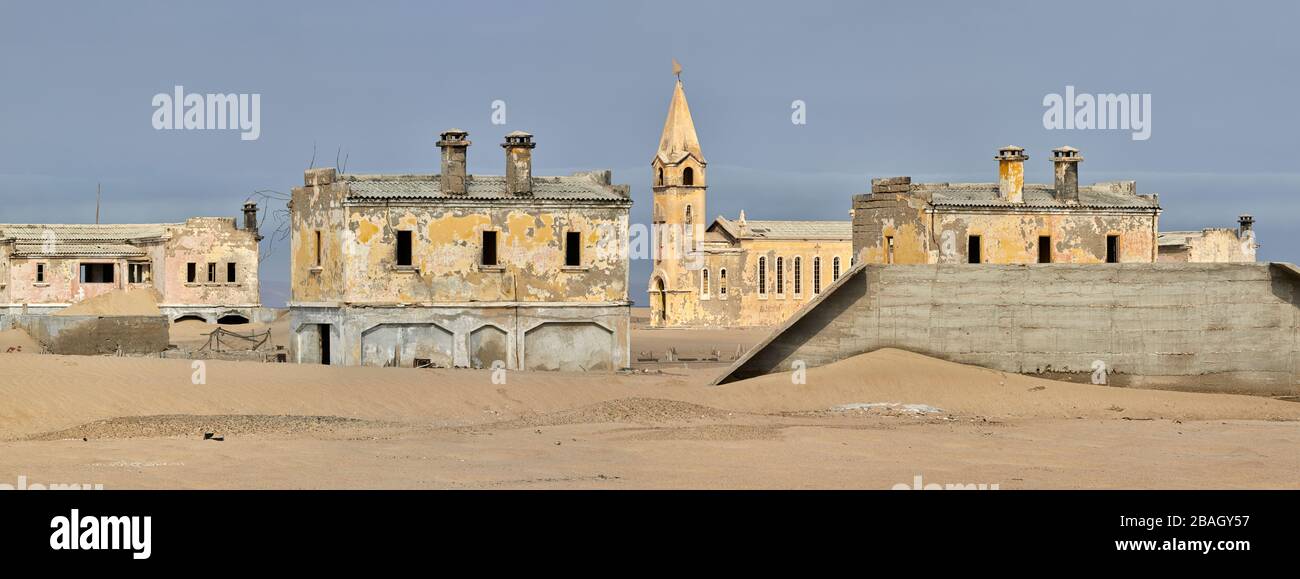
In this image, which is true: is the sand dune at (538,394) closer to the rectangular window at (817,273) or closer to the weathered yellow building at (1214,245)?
the weathered yellow building at (1214,245)

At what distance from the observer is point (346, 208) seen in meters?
33.8

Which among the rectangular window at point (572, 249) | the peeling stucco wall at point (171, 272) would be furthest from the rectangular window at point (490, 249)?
the peeling stucco wall at point (171, 272)

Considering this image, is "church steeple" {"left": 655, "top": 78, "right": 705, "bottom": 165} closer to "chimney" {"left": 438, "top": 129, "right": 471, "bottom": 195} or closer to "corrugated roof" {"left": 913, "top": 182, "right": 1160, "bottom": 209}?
"corrugated roof" {"left": 913, "top": 182, "right": 1160, "bottom": 209}

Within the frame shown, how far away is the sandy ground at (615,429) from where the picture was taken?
16.5 meters

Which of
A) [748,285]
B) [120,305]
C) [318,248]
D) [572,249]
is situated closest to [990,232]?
[572,249]

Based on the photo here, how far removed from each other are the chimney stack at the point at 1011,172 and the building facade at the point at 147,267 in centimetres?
3237

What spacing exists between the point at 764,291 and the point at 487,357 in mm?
40298

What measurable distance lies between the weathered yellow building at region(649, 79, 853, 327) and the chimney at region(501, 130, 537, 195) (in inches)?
1473

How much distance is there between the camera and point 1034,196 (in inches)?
1791

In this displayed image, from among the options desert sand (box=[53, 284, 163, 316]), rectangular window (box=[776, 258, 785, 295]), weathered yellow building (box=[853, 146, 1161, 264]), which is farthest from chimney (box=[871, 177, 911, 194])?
rectangular window (box=[776, 258, 785, 295])
